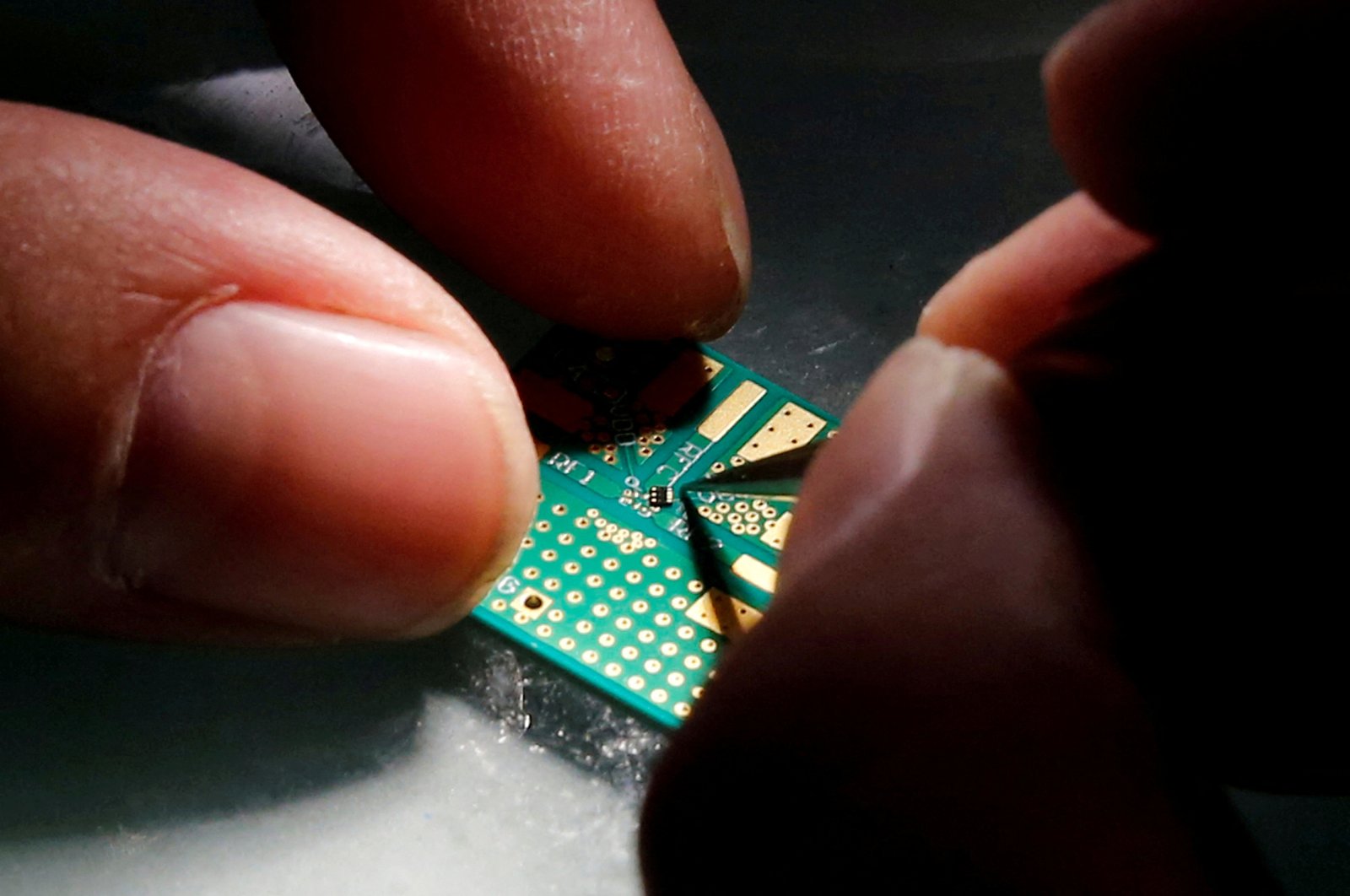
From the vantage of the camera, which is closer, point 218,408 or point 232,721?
point 218,408

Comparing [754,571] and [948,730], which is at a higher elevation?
[948,730]

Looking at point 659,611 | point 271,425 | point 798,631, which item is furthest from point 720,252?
point 798,631

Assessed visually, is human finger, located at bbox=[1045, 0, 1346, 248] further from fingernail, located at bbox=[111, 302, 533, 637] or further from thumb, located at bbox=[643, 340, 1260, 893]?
fingernail, located at bbox=[111, 302, 533, 637]

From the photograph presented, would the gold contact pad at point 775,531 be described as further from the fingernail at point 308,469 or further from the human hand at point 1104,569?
the human hand at point 1104,569

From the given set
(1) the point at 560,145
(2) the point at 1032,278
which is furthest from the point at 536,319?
(2) the point at 1032,278

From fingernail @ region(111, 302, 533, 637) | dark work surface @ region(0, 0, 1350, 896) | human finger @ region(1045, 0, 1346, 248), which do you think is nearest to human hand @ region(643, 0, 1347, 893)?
human finger @ region(1045, 0, 1346, 248)

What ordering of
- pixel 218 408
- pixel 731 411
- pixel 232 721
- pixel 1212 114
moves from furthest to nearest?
pixel 731 411, pixel 232 721, pixel 218 408, pixel 1212 114

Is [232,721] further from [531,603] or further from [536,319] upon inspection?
[536,319]

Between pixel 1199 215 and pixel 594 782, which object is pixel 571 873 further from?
pixel 1199 215
